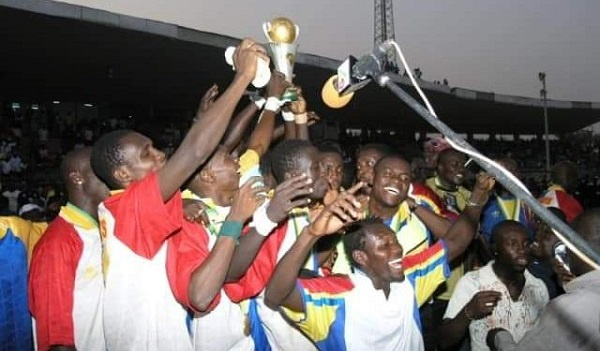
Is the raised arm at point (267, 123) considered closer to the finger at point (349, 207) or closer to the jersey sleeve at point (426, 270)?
the jersey sleeve at point (426, 270)

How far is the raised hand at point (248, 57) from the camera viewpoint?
7.76 ft

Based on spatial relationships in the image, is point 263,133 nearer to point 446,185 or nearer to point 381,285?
point 381,285

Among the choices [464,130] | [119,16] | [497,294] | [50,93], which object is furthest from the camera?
[464,130]

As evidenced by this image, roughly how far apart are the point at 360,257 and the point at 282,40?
144 centimetres

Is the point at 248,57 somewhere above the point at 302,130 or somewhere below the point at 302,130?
above

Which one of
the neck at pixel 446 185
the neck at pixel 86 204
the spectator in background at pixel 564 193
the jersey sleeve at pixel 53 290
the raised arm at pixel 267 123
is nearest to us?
the jersey sleeve at pixel 53 290

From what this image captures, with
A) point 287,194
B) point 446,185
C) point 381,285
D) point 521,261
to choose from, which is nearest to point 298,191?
point 287,194

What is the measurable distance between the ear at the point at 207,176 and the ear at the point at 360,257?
2.86 feet

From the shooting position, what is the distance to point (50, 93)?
Answer: 57.6 feet

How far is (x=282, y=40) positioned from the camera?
3266mm

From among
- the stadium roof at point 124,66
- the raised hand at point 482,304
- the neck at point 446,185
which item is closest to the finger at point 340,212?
the raised hand at point 482,304

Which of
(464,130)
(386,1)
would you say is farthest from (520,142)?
(386,1)

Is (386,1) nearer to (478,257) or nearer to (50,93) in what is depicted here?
(50,93)

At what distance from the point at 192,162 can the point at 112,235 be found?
49 cm
